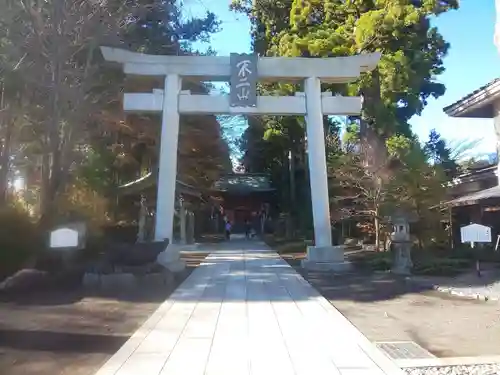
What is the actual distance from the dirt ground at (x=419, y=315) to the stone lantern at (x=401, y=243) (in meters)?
1.56

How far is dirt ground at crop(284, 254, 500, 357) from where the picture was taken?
6031 mm

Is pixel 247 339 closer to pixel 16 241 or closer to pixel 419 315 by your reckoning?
pixel 419 315

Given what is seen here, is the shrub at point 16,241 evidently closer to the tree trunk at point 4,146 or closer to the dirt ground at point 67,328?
the tree trunk at point 4,146

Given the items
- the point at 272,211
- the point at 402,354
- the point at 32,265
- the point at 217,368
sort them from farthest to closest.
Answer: the point at 272,211 < the point at 32,265 < the point at 402,354 < the point at 217,368

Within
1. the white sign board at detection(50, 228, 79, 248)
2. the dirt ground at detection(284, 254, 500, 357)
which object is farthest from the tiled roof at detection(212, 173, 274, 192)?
the white sign board at detection(50, 228, 79, 248)

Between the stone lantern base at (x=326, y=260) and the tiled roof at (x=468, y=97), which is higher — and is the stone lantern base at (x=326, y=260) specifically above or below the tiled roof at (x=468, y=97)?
below

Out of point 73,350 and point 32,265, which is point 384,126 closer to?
point 32,265

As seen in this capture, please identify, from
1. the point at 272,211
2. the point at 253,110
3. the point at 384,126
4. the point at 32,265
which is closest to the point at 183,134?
the point at 253,110

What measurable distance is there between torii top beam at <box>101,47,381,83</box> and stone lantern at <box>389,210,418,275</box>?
4983mm

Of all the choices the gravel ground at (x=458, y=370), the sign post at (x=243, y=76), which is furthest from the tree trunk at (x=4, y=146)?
the gravel ground at (x=458, y=370)

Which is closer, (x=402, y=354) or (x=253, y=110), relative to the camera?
(x=402, y=354)

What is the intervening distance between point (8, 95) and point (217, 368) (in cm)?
1084

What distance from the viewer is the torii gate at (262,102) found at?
601 inches

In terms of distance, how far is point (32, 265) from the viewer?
12.0 metres
